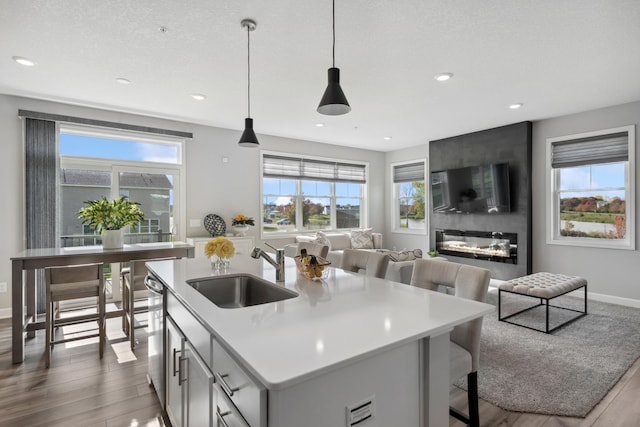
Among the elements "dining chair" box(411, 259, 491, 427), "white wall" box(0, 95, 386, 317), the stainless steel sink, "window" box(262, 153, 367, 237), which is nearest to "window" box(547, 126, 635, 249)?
"window" box(262, 153, 367, 237)

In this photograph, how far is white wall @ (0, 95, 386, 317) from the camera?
409cm

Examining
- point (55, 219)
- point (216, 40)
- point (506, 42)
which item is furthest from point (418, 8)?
point (55, 219)

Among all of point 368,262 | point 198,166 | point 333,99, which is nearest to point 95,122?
point 198,166

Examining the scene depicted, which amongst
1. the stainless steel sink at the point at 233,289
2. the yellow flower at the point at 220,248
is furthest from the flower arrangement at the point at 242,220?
the stainless steel sink at the point at 233,289

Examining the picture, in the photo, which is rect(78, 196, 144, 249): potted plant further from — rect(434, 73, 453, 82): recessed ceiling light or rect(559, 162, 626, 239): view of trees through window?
rect(559, 162, 626, 239): view of trees through window

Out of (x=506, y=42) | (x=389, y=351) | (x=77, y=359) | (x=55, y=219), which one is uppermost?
(x=506, y=42)

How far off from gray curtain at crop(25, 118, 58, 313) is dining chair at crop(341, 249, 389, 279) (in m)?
4.00

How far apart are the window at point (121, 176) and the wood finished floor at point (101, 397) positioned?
210 cm

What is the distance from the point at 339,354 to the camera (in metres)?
0.95

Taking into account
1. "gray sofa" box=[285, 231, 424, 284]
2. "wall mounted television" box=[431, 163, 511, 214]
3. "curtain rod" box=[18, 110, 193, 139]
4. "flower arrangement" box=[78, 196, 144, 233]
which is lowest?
"gray sofa" box=[285, 231, 424, 284]

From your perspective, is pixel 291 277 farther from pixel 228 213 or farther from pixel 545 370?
pixel 228 213

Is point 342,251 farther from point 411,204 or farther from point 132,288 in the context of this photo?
point 411,204

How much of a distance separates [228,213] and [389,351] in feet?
16.3

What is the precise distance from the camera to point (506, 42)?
9.16 feet
